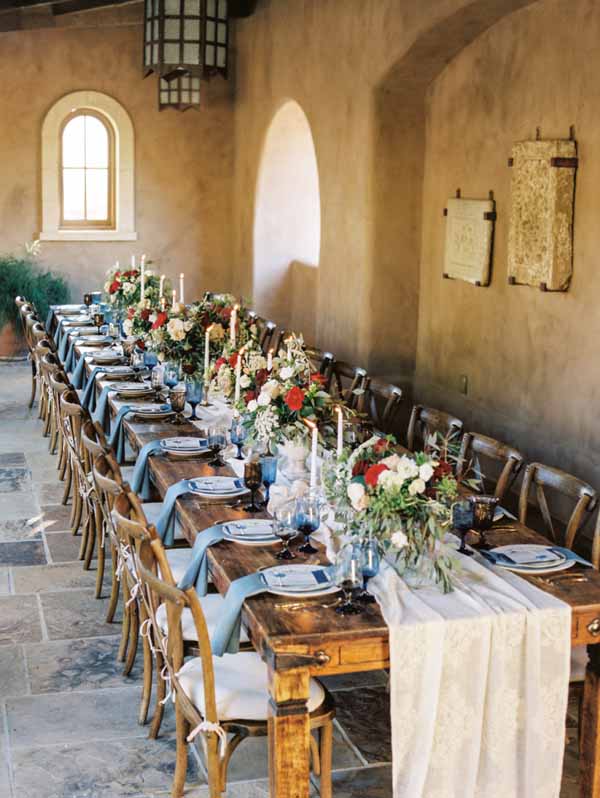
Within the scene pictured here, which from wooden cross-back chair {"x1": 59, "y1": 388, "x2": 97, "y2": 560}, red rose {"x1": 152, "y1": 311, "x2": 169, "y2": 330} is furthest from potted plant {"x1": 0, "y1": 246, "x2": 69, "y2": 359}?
wooden cross-back chair {"x1": 59, "y1": 388, "x2": 97, "y2": 560}

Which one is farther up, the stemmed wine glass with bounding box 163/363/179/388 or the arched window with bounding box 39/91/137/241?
the arched window with bounding box 39/91/137/241

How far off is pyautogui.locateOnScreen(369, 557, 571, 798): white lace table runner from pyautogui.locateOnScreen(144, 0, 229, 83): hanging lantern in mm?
8003

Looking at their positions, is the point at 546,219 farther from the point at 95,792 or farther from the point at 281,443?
the point at 95,792

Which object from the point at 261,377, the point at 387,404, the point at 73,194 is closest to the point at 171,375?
the point at 387,404

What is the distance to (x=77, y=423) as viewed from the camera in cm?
588

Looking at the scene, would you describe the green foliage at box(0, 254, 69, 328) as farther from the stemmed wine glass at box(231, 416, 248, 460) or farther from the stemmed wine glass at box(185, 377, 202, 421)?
the stemmed wine glass at box(231, 416, 248, 460)

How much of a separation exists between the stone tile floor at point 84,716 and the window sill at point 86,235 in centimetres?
732

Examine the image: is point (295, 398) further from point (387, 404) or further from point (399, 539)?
point (387, 404)

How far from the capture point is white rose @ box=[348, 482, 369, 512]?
352 centimetres

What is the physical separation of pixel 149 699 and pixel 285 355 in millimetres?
1531

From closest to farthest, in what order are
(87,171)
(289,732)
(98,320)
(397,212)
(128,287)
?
(289,732) → (128,287) → (397,212) → (98,320) → (87,171)

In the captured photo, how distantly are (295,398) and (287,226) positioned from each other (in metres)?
8.32

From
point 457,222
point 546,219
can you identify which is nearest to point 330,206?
point 457,222

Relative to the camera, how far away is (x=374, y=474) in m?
3.53
